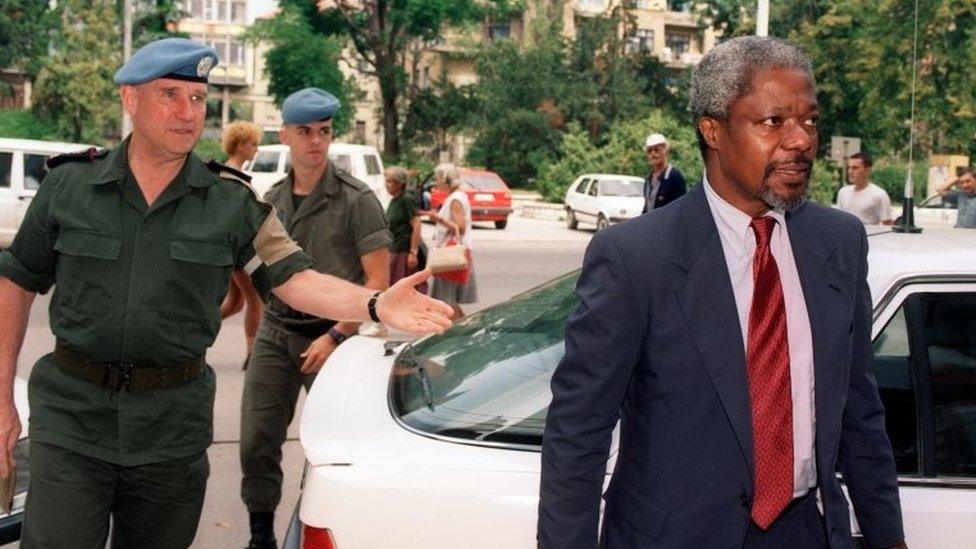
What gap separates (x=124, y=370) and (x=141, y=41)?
46.0 meters

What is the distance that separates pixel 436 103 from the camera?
178ft

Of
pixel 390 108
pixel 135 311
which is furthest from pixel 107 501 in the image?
pixel 390 108

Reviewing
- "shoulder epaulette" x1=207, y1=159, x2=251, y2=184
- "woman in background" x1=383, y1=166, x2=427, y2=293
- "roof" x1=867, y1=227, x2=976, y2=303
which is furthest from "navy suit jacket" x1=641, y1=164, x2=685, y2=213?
"shoulder epaulette" x1=207, y1=159, x2=251, y2=184

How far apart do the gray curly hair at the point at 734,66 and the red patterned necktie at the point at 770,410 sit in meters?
0.35

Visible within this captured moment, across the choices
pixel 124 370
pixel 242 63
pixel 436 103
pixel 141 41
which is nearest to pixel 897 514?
pixel 124 370

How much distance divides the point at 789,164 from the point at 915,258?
102 cm

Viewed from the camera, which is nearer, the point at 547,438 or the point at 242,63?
the point at 547,438

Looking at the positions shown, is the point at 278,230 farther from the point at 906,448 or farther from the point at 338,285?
the point at 906,448

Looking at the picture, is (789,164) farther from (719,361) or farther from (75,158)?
(75,158)

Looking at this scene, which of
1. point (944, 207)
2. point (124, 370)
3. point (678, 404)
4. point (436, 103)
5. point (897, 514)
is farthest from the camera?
→ point (436, 103)

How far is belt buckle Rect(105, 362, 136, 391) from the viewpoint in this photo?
3.18 m

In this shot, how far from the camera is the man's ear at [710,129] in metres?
2.29

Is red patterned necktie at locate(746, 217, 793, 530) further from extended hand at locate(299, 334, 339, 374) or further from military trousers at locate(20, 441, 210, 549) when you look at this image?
extended hand at locate(299, 334, 339, 374)

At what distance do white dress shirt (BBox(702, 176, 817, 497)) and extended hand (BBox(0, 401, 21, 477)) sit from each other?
6.18ft
